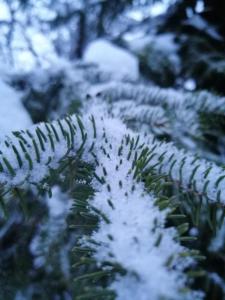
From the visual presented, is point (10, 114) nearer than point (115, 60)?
Yes

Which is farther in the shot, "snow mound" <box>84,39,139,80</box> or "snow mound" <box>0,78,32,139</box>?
"snow mound" <box>84,39,139,80</box>

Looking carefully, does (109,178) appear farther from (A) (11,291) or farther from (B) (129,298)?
(A) (11,291)

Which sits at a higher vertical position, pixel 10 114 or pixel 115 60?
pixel 115 60

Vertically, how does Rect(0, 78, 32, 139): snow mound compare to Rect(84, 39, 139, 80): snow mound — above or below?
below

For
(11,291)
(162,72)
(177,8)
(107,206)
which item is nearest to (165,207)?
(107,206)
